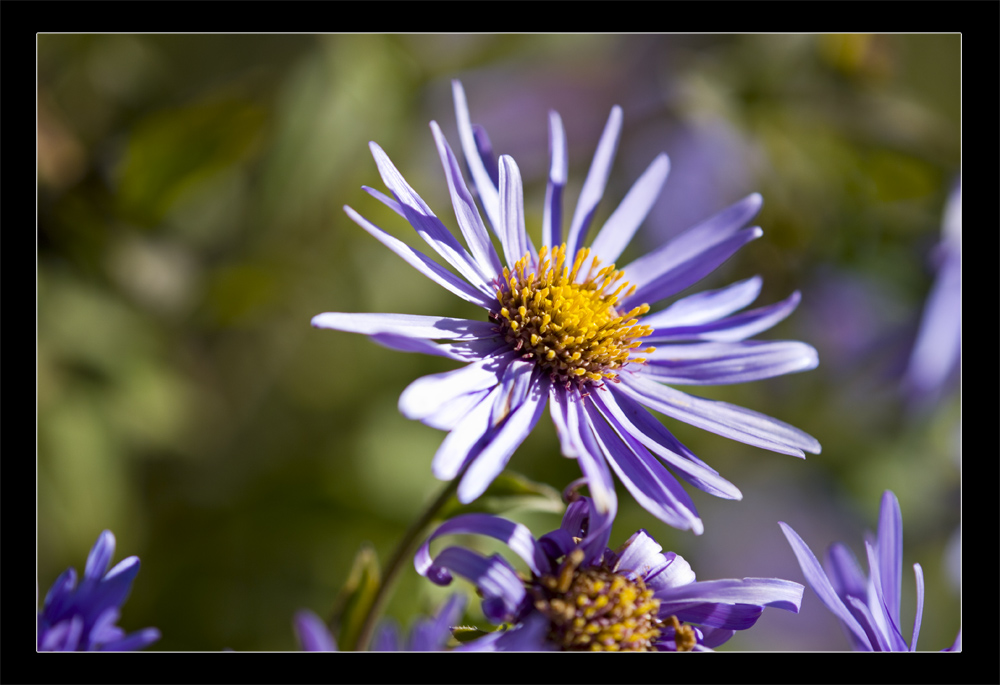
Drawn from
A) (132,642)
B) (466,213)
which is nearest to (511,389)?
(466,213)

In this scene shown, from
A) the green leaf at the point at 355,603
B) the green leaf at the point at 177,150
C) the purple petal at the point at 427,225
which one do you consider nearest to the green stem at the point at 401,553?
the green leaf at the point at 355,603

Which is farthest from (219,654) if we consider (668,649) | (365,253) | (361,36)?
(361,36)

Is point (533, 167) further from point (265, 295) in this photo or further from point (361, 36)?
point (265, 295)

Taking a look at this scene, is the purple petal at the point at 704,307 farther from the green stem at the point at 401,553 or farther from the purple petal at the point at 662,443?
the green stem at the point at 401,553

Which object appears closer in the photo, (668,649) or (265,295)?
(668,649)

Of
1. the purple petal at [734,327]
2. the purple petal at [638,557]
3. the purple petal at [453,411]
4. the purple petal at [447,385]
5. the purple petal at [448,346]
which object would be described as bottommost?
the purple petal at [638,557]

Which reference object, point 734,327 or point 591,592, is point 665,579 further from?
point 734,327

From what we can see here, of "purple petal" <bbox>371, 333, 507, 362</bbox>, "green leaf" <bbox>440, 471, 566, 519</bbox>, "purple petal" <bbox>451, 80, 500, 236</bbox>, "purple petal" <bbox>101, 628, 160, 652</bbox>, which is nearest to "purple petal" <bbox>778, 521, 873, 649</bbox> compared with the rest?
"green leaf" <bbox>440, 471, 566, 519</bbox>
